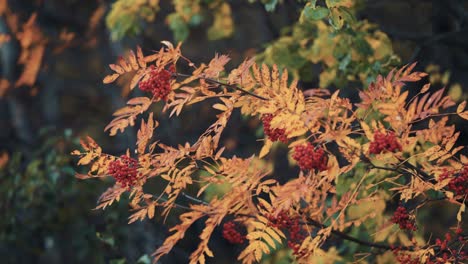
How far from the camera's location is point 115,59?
27.0 feet

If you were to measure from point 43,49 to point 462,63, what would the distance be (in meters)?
5.52

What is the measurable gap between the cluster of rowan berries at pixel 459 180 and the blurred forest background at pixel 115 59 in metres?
0.91

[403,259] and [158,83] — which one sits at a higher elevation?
[158,83]

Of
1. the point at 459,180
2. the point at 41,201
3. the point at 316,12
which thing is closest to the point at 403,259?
the point at 459,180

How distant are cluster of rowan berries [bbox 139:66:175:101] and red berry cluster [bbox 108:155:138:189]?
314 millimetres

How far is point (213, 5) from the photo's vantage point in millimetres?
5875

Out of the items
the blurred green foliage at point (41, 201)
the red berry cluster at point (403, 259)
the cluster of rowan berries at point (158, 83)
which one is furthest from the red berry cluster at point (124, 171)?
the blurred green foliage at point (41, 201)

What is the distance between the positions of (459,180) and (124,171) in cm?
142

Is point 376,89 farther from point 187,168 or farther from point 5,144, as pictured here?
point 5,144

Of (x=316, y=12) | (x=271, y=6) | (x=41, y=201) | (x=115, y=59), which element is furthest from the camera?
(x=115, y=59)

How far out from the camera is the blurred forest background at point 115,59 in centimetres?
498

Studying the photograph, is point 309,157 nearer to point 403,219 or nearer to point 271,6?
point 403,219

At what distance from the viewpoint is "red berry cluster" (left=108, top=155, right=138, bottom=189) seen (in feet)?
10.6

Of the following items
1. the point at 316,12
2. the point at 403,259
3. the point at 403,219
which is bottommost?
the point at 403,259
